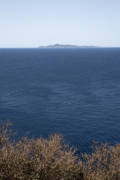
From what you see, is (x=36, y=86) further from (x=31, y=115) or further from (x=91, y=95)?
(x=31, y=115)

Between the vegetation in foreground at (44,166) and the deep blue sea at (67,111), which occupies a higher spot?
the deep blue sea at (67,111)

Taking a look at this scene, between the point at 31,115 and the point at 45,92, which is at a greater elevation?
the point at 45,92

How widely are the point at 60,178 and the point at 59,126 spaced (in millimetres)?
37174

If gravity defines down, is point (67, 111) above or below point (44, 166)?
above

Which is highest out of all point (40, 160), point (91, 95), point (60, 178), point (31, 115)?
point (91, 95)

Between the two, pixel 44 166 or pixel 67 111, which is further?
pixel 67 111

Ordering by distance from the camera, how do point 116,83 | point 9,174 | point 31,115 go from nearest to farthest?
point 9,174 < point 31,115 < point 116,83

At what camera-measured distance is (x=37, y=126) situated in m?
64.2

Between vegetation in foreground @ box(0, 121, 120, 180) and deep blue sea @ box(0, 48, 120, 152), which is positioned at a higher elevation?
deep blue sea @ box(0, 48, 120, 152)

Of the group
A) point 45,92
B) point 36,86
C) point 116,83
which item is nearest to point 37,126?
point 45,92

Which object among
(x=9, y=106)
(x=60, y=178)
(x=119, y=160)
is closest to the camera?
(x=60, y=178)

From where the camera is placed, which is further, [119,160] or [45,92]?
[45,92]

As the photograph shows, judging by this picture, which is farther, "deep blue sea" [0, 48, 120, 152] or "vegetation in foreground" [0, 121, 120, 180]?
"deep blue sea" [0, 48, 120, 152]

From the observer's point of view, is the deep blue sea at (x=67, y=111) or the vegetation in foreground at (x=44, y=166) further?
the deep blue sea at (x=67, y=111)
